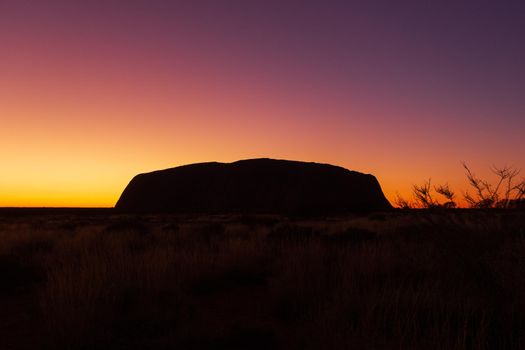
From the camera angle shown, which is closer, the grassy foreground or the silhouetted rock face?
the grassy foreground

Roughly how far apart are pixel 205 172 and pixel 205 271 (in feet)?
290

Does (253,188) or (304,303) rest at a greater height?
(253,188)

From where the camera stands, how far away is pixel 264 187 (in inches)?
3408

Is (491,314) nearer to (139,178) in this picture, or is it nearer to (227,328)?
(227,328)

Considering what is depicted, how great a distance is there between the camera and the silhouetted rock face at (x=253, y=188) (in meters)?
83.0

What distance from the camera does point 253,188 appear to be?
8700cm

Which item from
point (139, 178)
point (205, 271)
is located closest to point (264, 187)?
point (139, 178)

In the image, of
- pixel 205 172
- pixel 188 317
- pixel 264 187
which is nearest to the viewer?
pixel 188 317

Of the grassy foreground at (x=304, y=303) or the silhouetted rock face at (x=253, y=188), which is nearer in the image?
the grassy foreground at (x=304, y=303)

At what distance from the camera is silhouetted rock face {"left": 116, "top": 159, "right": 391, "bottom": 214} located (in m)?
83.0

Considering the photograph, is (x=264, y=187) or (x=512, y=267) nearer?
(x=512, y=267)

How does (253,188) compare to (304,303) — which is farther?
(253,188)

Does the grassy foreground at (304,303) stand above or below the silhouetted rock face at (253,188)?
below

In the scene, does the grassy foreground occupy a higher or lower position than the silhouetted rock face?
lower
